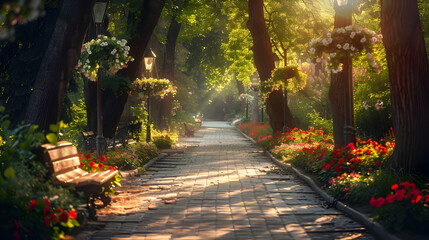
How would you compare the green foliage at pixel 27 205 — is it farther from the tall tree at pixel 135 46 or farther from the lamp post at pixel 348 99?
the tall tree at pixel 135 46

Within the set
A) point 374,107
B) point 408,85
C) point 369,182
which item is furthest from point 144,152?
point 408,85

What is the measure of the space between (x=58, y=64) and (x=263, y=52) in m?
14.9

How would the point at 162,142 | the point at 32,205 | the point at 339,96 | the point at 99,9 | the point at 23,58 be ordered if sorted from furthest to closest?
1. the point at 162,142
2. the point at 23,58
3. the point at 339,96
4. the point at 99,9
5. the point at 32,205

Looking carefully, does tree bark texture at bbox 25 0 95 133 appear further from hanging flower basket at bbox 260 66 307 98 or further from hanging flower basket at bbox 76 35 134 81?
hanging flower basket at bbox 260 66 307 98

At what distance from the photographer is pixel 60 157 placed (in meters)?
8.30

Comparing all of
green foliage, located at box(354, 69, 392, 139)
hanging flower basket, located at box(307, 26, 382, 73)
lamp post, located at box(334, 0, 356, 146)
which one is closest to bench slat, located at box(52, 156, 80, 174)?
hanging flower basket, located at box(307, 26, 382, 73)

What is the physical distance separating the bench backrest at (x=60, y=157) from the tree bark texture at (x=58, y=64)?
193 centimetres

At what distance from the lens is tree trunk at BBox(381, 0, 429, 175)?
9469 millimetres

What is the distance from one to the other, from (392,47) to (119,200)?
5734 millimetres

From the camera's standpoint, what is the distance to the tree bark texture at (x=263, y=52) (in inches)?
953

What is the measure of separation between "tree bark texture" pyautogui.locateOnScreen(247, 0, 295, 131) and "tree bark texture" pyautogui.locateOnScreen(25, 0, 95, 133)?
13852 mm

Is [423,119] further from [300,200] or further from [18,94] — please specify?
[18,94]

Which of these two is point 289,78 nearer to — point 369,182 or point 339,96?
point 339,96

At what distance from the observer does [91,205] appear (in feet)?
28.3
